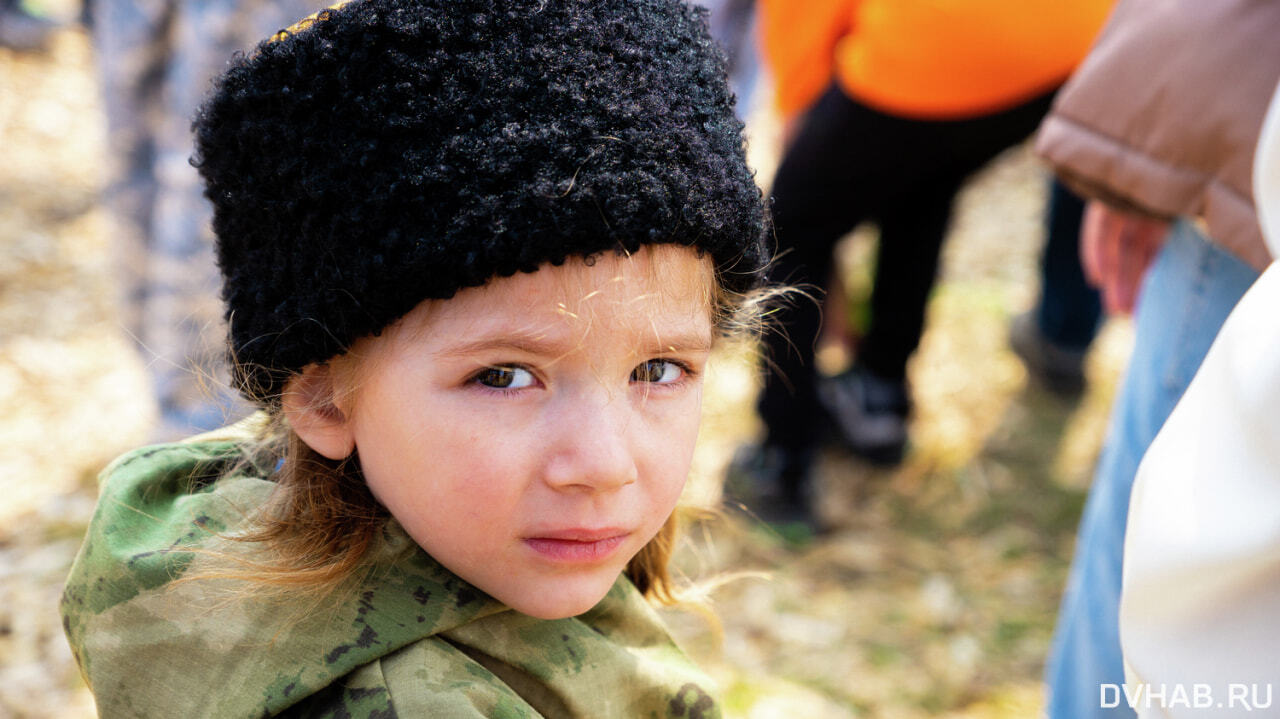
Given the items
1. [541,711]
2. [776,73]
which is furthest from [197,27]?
[541,711]

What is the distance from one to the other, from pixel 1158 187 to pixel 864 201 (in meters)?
1.59

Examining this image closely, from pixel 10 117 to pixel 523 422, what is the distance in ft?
20.8

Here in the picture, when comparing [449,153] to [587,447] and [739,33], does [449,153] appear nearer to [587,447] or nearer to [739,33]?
[587,447]

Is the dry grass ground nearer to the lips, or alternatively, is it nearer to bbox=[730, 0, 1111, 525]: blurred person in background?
bbox=[730, 0, 1111, 525]: blurred person in background

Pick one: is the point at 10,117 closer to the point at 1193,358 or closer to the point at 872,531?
the point at 872,531

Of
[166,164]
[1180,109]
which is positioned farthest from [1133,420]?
[166,164]

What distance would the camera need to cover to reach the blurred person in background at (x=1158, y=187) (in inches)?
53.5

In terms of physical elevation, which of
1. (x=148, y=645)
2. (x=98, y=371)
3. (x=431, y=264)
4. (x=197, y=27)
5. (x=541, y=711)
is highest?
(x=197, y=27)

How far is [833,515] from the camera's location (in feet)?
12.0

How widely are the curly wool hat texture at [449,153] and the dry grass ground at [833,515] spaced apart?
1.89ft

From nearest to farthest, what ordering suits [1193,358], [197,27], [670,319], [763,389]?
[670,319] → [1193,358] → [197,27] → [763,389]

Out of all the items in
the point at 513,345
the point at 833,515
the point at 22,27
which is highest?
the point at 22,27

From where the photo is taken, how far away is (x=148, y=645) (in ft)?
3.84

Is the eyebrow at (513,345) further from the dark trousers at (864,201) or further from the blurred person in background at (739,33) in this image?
the blurred person in background at (739,33)
